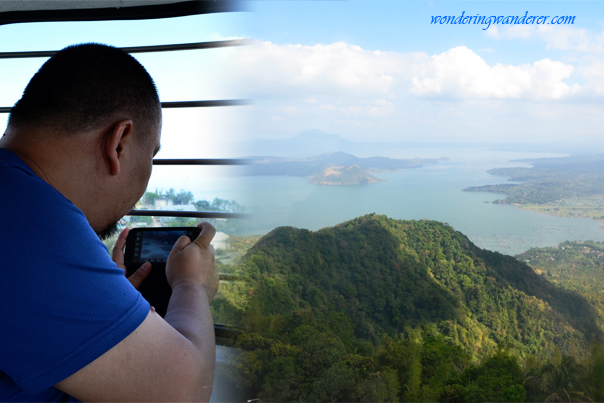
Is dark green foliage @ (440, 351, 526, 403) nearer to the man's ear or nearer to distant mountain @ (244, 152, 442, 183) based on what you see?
distant mountain @ (244, 152, 442, 183)

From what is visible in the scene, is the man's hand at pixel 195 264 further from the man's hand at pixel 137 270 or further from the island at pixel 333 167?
the island at pixel 333 167

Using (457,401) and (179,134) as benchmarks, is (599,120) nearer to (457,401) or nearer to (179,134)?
(457,401)

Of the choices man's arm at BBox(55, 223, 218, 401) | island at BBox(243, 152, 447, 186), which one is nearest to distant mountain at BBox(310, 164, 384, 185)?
island at BBox(243, 152, 447, 186)

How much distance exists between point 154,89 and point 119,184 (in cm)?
17

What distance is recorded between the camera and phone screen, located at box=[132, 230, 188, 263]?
0.82 m

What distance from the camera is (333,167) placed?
7.22 ft

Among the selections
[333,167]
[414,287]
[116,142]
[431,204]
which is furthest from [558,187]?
[116,142]

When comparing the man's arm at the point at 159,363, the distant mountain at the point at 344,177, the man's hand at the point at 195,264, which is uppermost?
the distant mountain at the point at 344,177

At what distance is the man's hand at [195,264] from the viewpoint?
2.22 ft

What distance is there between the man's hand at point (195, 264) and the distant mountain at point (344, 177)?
4.86 ft

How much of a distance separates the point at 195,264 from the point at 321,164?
1.59m

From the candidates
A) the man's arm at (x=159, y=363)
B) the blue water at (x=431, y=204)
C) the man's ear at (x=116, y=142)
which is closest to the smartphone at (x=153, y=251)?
the man's arm at (x=159, y=363)

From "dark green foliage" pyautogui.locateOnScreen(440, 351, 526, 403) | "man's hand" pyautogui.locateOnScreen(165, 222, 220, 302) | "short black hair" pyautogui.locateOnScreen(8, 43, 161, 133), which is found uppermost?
"short black hair" pyautogui.locateOnScreen(8, 43, 161, 133)

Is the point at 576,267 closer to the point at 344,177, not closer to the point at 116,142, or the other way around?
the point at 344,177
